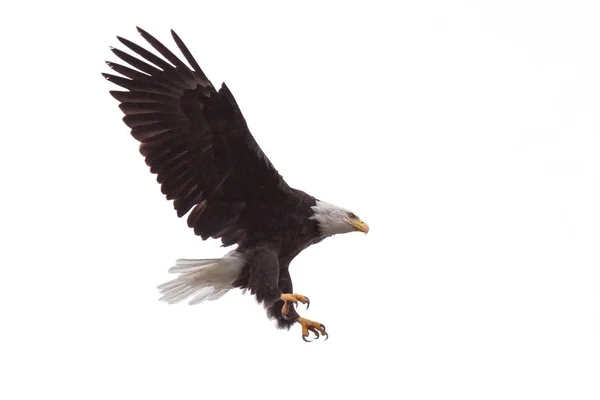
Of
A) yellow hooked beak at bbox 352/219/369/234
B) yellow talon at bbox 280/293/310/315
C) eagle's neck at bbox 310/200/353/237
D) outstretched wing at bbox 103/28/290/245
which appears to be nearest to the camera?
yellow talon at bbox 280/293/310/315

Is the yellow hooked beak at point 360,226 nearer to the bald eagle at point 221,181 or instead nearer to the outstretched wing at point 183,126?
the bald eagle at point 221,181

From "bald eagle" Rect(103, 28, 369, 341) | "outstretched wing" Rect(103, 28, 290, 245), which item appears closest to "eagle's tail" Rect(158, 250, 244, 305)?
"bald eagle" Rect(103, 28, 369, 341)

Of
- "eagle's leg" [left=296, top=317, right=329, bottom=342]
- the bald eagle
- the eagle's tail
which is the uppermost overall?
the bald eagle

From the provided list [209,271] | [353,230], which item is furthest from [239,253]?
[353,230]

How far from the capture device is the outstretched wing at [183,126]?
7.45 metres

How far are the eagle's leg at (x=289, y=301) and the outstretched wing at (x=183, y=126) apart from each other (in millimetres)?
766

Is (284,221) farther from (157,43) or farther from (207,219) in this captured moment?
(157,43)

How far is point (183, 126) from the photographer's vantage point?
24.7ft

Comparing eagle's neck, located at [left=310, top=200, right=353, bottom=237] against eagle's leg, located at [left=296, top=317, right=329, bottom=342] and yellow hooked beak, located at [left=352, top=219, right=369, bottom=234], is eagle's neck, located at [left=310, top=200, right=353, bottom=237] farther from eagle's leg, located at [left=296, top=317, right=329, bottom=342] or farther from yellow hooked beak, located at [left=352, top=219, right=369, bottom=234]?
eagle's leg, located at [left=296, top=317, right=329, bottom=342]

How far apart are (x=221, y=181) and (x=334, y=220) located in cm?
77

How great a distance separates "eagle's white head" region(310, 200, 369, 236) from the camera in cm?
777

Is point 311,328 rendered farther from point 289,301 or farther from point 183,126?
point 183,126

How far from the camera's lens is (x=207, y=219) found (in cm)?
777

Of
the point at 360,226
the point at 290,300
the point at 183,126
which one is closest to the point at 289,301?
the point at 290,300
